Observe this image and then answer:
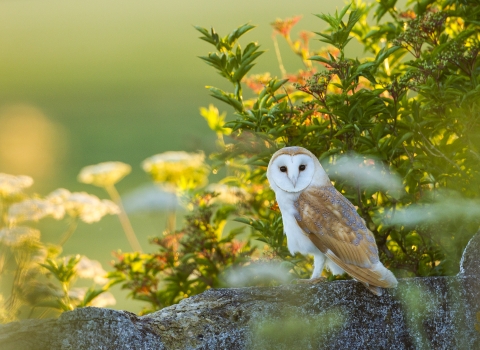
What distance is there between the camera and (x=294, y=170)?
6.39 feet

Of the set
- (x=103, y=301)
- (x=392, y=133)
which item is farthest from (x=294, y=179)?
(x=103, y=301)

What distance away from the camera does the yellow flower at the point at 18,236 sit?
262 cm

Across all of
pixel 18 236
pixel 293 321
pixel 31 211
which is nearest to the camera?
pixel 293 321

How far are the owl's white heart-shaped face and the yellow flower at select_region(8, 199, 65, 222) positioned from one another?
125cm

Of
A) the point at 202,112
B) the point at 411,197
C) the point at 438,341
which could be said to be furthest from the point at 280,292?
the point at 202,112

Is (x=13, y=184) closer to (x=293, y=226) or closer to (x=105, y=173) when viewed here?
(x=105, y=173)

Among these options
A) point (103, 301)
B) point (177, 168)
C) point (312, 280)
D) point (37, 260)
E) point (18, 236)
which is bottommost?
point (103, 301)

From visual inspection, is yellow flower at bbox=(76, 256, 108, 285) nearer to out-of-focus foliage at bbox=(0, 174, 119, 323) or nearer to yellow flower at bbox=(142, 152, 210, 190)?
out-of-focus foliage at bbox=(0, 174, 119, 323)

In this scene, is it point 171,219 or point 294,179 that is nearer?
point 294,179

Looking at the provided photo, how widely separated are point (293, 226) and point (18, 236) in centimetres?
125

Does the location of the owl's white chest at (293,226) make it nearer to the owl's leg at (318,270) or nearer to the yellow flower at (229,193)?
the owl's leg at (318,270)

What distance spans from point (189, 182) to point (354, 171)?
1177 mm

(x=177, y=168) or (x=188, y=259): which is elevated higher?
(x=177, y=168)

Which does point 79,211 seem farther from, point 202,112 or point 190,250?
point 202,112
